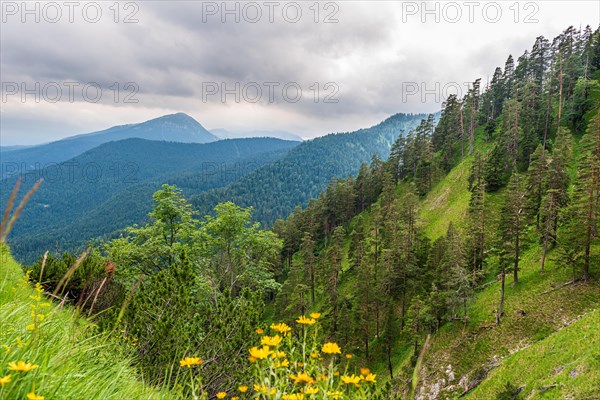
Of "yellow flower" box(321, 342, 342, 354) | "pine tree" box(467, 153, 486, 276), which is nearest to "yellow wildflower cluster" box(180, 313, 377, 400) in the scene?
"yellow flower" box(321, 342, 342, 354)

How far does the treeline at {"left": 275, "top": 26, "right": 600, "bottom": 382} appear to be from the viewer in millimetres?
32906

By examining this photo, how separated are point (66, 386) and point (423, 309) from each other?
37324mm

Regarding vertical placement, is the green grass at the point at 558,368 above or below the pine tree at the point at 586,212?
below

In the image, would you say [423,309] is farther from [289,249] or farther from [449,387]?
[289,249]

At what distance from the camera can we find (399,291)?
47.3 m

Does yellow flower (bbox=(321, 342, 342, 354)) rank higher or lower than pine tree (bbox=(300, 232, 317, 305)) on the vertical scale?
higher

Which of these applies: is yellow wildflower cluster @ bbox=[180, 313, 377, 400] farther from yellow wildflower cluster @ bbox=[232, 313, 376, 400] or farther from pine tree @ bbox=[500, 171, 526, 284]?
pine tree @ bbox=[500, 171, 526, 284]

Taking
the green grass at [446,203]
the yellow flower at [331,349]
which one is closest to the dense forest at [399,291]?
the yellow flower at [331,349]

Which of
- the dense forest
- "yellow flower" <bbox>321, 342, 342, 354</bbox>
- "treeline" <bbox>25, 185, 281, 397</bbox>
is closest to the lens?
"yellow flower" <bbox>321, 342, 342, 354</bbox>

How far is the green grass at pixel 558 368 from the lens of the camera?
17797 millimetres

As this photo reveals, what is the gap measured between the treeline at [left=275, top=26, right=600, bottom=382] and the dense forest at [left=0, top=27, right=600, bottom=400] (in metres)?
0.32

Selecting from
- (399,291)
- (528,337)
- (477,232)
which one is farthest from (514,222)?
(399,291)

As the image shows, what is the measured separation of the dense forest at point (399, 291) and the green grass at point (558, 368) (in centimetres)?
12

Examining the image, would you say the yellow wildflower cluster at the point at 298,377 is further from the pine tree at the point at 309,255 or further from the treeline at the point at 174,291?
the pine tree at the point at 309,255
